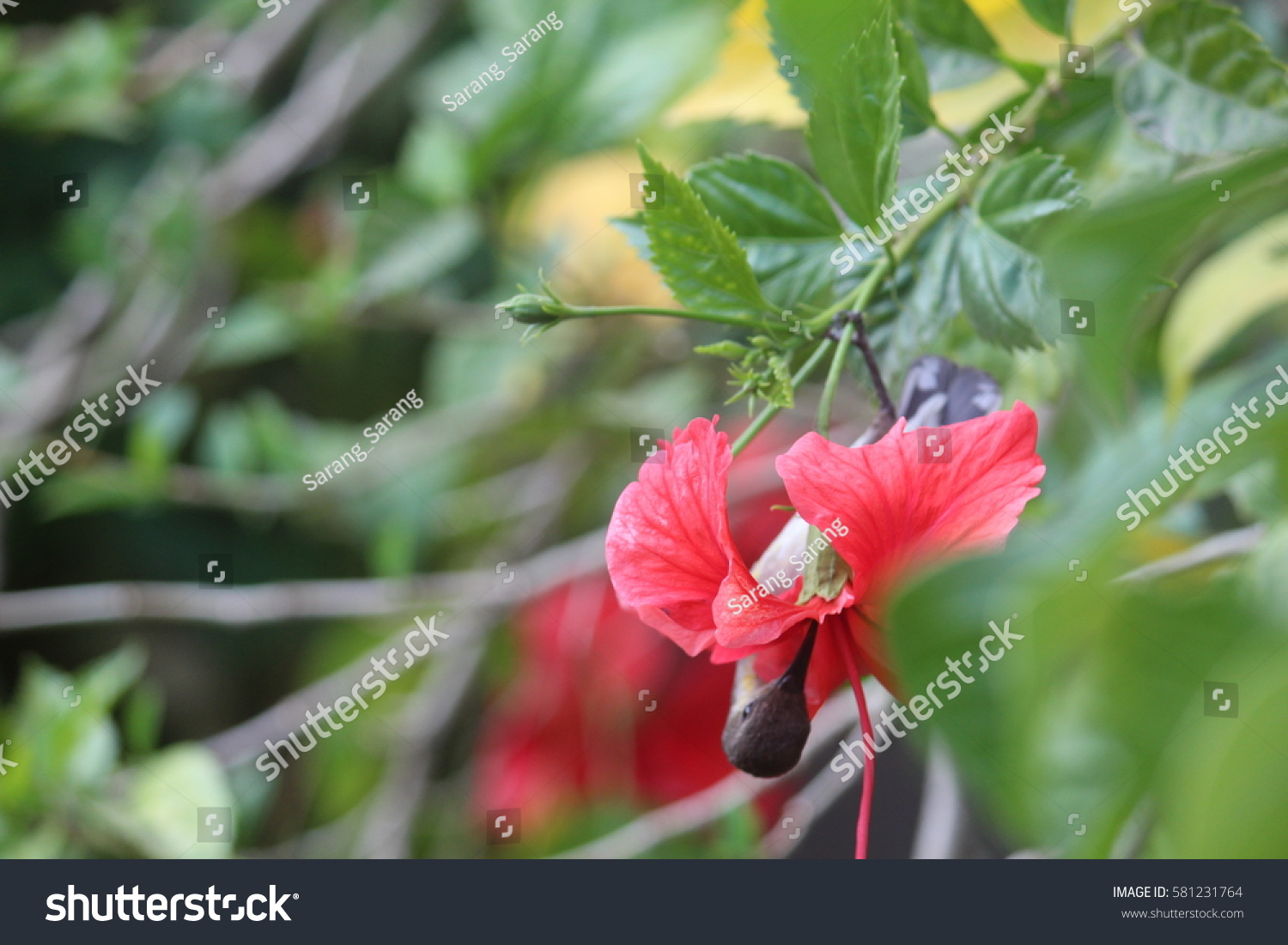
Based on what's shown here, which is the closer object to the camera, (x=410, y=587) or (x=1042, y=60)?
(x=1042, y=60)

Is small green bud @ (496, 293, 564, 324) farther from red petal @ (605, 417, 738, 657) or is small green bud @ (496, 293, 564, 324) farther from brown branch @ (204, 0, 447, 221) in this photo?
brown branch @ (204, 0, 447, 221)

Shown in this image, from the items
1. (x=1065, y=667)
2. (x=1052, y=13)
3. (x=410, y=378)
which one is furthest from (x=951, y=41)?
(x=410, y=378)

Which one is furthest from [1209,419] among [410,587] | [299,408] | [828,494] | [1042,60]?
[299,408]

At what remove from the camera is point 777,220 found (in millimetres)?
300

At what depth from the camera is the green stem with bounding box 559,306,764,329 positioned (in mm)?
252

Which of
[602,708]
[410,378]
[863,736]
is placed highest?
[863,736]

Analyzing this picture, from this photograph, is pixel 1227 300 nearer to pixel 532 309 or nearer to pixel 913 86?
pixel 913 86

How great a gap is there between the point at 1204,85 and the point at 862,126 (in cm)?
12

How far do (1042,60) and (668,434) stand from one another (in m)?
0.34

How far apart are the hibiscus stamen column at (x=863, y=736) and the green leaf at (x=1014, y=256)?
9 centimetres

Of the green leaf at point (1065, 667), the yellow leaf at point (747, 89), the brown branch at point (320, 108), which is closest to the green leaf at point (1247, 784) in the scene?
the green leaf at point (1065, 667)

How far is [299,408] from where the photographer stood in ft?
3.70
